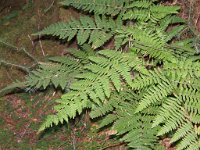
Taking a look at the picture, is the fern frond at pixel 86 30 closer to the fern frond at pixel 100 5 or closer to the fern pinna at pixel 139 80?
the fern pinna at pixel 139 80

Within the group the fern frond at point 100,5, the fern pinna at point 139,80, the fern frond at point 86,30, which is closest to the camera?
the fern pinna at point 139,80

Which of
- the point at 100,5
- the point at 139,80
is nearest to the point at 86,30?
the point at 100,5

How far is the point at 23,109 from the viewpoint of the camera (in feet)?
18.8

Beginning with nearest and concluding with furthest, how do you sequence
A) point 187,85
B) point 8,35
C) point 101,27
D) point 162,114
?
point 162,114 < point 187,85 < point 101,27 < point 8,35

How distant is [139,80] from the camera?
3709mm

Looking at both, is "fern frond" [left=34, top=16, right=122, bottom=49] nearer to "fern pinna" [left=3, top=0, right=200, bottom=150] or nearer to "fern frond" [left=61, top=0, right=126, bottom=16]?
"fern pinna" [left=3, top=0, right=200, bottom=150]

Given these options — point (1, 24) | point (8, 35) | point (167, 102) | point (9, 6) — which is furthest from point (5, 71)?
point (167, 102)

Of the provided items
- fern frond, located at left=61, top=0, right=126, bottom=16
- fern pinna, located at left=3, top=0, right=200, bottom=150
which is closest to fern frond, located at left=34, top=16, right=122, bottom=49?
fern pinna, located at left=3, top=0, right=200, bottom=150

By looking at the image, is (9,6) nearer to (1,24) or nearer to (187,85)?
(1,24)

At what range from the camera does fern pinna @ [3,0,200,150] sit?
3566mm

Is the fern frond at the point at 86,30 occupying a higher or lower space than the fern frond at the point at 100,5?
lower

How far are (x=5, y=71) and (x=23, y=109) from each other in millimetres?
818

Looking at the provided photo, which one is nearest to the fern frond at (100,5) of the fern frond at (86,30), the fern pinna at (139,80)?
the fern pinna at (139,80)

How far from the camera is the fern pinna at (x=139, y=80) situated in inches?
140
